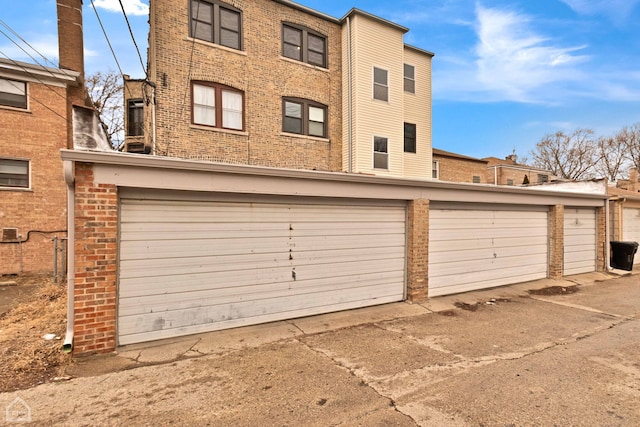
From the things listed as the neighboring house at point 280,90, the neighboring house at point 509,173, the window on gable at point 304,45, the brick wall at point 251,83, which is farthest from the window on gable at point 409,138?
the neighboring house at point 509,173

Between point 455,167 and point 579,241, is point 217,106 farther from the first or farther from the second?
point 455,167

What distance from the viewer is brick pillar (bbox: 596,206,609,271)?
11078 millimetres

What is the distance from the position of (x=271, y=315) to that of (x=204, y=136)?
796cm

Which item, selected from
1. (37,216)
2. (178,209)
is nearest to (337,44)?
(178,209)

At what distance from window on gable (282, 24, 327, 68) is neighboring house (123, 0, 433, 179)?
0.14 ft

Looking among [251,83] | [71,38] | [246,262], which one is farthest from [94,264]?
[71,38]

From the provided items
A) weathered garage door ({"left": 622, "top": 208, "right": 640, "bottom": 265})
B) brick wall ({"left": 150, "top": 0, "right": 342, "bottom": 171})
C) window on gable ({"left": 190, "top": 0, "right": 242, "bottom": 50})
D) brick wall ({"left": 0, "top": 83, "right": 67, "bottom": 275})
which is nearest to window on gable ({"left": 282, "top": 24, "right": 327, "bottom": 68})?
brick wall ({"left": 150, "top": 0, "right": 342, "bottom": 171})

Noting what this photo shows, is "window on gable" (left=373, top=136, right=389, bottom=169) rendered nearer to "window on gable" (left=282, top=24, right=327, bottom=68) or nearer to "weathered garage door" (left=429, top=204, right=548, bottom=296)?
"window on gable" (left=282, top=24, right=327, bottom=68)

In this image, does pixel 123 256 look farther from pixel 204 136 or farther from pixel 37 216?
pixel 37 216

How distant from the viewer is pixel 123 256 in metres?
4.64

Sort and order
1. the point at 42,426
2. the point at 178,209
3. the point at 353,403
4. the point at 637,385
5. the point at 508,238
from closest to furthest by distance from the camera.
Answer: the point at 42,426 → the point at 353,403 → the point at 637,385 → the point at 178,209 → the point at 508,238

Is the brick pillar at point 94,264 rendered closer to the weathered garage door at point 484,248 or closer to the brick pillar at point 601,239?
the weathered garage door at point 484,248

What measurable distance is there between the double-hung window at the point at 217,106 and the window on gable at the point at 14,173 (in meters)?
5.98

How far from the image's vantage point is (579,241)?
10633 millimetres
